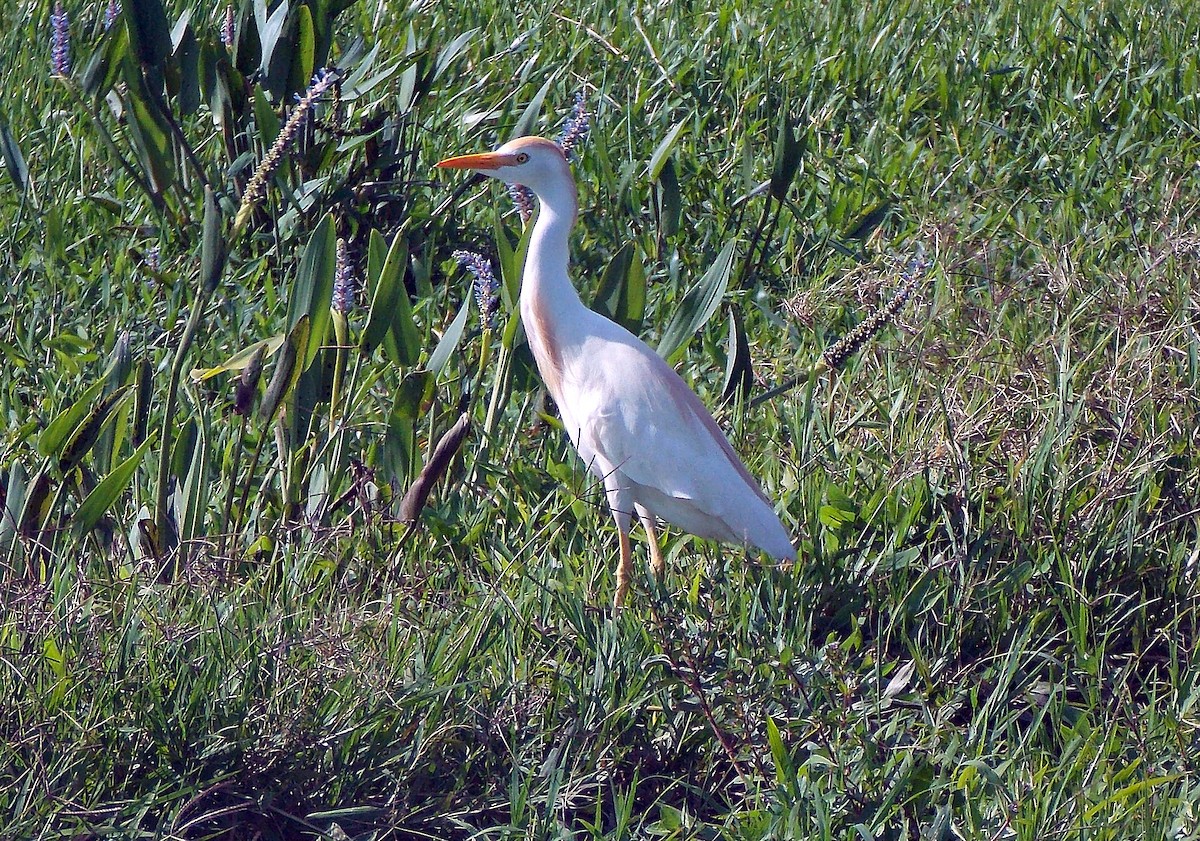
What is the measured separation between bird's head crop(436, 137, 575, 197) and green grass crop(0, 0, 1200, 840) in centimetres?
15

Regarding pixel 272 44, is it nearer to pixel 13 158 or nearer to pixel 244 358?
pixel 13 158

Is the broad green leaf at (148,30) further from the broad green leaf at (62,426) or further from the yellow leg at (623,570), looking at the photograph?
the yellow leg at (623,570)

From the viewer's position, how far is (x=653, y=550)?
2.53 metres

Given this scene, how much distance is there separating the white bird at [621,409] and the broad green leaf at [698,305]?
0.32 ft

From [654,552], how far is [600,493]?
16 centimetres

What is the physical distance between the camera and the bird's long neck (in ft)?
8.96

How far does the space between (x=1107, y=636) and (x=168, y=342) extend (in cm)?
203

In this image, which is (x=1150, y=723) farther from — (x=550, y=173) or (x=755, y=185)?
(x=755, y=185)

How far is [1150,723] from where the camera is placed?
6.75ft

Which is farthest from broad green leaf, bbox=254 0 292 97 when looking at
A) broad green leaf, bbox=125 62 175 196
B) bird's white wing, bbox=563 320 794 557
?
bird's white wing, bbox=563 320 794 557

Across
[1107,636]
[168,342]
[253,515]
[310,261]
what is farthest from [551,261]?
[1107,636]

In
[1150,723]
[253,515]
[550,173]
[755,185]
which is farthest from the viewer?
[755,185]

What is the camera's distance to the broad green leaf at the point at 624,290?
2822 mm

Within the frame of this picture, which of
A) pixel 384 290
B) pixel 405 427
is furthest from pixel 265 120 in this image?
pixel 405 427
